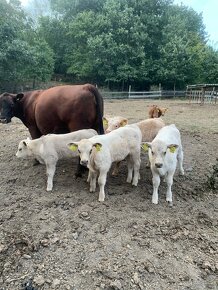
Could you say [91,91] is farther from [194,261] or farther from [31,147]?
[194,261]

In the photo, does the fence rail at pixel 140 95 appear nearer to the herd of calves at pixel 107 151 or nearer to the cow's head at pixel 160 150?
the herd of calves at pixel 107 151

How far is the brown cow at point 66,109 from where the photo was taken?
6.20m

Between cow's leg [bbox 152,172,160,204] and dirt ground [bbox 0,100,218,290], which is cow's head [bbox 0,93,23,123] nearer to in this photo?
dirt ground [bbox 0,100,218,290]

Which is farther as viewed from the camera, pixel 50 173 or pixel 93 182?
pixel 50 173

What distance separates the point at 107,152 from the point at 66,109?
4.54 ft

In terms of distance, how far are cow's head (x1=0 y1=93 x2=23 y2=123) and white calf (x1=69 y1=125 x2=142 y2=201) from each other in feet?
8.64

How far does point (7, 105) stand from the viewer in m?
7.35

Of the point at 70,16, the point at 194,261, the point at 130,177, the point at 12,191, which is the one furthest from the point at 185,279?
the point at 70,16

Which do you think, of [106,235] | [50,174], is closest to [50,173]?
[50,174]

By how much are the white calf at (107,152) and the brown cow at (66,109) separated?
67 cm

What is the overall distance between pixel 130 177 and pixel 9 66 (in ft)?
74.3

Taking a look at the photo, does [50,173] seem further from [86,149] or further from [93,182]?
[86,149]

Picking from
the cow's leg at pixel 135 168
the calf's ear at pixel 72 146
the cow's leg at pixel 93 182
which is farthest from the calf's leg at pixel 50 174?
the cow's leg at pixel 135 168

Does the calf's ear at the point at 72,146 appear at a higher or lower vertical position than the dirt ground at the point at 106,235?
higher
